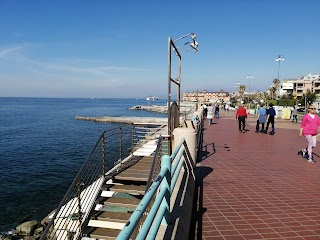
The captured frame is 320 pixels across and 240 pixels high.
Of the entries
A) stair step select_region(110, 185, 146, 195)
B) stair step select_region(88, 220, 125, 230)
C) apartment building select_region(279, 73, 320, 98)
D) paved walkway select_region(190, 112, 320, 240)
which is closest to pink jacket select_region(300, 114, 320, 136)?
paved walkway select_region(190, 112, 320, 240)

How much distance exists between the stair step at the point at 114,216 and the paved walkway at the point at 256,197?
79.1 inches

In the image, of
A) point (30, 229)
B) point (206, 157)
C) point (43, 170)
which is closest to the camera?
point (206, 157)

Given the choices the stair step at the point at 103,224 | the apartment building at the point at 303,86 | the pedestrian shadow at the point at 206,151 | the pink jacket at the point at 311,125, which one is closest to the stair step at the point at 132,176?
the stair step at the point at 103,224

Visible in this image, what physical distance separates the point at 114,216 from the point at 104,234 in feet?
1.60

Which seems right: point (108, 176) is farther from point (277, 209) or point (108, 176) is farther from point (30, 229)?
point (30, 229)

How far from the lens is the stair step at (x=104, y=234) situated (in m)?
5.90

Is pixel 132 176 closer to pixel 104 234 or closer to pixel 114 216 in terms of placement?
pixel 114 216

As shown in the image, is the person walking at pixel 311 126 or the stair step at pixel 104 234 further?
the person walking at pixel 311 126

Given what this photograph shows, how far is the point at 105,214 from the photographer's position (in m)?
6.46

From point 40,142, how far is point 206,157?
30397 millimetres

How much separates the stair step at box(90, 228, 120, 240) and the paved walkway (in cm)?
231

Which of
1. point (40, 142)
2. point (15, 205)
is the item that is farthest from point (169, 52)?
point (40, 142)

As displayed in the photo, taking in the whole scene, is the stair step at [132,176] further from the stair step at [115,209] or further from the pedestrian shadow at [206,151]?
the pedestrian shadow at [206,151]

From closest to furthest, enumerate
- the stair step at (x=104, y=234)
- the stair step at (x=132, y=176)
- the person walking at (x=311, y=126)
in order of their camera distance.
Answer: the stair step at (x=104, y=234) < the stair step at (x=132, y=176) < the person walking at (x=311, y=126)
